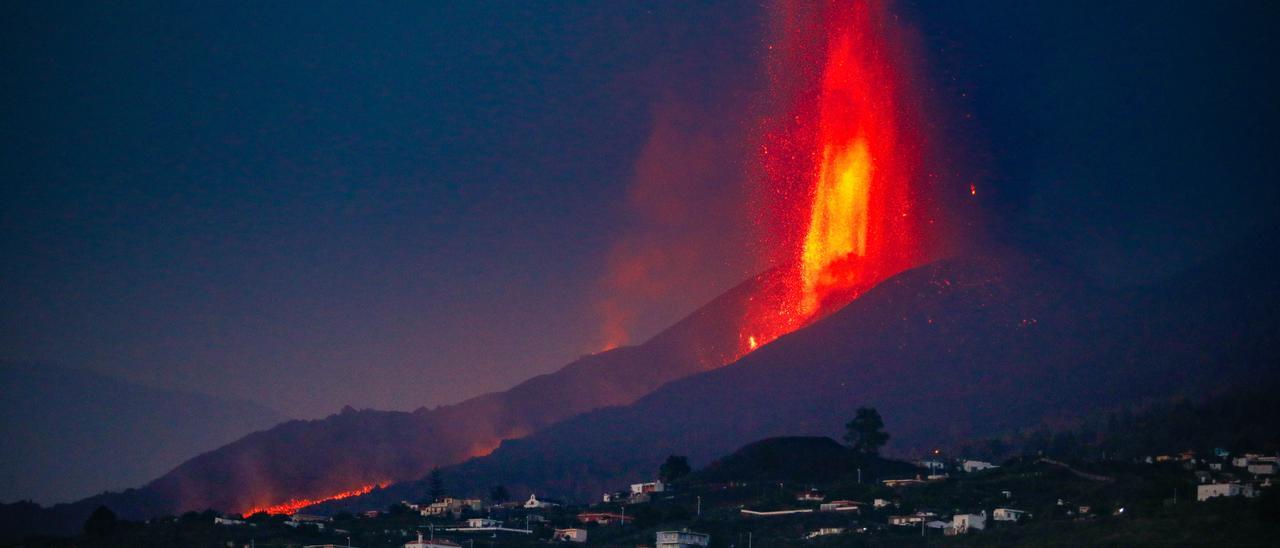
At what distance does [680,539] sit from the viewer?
72.2m

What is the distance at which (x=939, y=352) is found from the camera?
5177 inches

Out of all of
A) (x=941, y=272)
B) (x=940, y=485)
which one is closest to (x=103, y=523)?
(x=940, y=485)

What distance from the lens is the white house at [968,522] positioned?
70750 mm

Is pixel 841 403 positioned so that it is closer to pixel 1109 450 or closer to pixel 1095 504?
pixel 1109 450

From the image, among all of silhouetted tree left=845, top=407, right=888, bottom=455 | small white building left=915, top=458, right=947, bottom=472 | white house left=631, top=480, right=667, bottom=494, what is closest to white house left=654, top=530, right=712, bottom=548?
white house left=631, top=480, right=667, bottom=494

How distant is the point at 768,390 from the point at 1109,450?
33.8 m

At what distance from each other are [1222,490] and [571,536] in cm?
2572

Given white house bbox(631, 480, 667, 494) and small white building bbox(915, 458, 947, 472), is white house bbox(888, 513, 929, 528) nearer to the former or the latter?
small white building bbox(915, 458, 947, 472)

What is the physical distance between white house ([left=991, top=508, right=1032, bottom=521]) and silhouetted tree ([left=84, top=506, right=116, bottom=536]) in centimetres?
3805

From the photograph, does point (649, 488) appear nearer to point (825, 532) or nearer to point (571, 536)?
point (571, 536)

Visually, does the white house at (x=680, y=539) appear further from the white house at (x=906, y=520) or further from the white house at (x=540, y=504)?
the white house at (x=540, y=504)

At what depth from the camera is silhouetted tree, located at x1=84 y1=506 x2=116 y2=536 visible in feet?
271

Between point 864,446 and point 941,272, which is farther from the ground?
point 941,272

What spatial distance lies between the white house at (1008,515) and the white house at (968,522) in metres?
0.74
